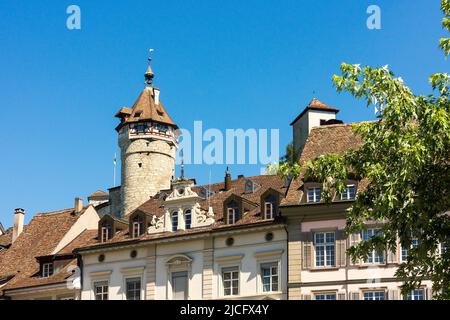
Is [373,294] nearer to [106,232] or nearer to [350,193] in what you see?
[350,193]

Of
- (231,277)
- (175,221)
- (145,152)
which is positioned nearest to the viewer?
(231,277)

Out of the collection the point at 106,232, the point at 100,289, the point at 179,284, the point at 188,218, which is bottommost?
the point at 100,289

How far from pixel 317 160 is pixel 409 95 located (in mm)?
2851

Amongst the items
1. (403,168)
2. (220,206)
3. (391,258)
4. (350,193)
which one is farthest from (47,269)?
(403,168)

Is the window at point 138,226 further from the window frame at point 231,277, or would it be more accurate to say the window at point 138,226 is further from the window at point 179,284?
the window frame at point 231,277

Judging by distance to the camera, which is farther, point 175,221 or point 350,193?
point 175,221

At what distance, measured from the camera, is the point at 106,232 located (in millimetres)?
51969

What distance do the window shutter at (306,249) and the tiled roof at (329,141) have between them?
9.68 ft

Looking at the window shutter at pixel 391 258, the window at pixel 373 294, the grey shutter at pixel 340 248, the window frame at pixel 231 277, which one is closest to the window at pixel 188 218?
the window frame at pixel 231 277

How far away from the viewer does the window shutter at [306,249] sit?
143 ft

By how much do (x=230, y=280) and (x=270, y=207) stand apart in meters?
4.38

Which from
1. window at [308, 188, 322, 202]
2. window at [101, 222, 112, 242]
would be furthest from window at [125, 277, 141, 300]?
window at [308, 188, 322, 202]

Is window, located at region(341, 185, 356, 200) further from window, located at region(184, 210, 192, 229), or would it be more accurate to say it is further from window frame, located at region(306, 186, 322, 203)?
window, located at region(184, 210, 192, 229)
